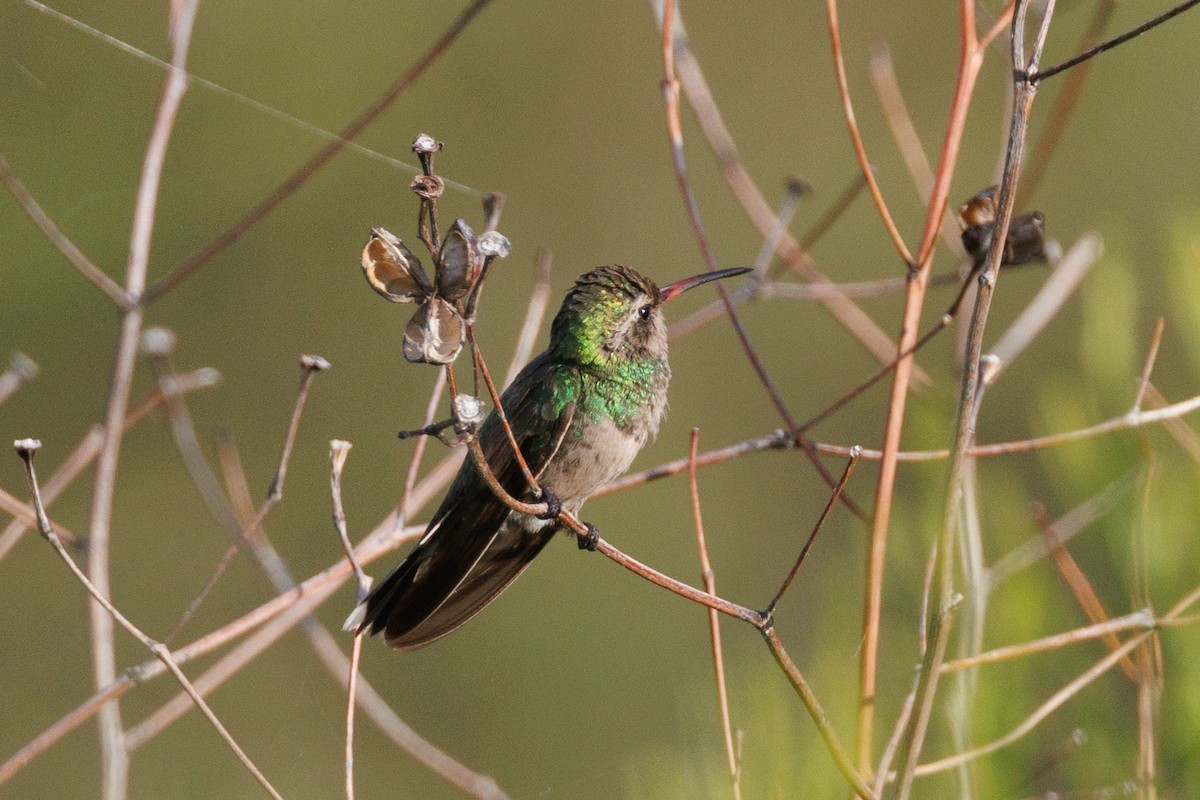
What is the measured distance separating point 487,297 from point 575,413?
3746 mm

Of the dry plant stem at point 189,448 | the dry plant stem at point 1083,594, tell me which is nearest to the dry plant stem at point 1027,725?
the dry plant stem at point 1083,594

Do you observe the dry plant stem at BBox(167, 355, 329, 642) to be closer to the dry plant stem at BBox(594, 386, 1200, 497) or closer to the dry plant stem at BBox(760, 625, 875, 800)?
the dry plant stem at BBox(594, 386, 1200, 497)

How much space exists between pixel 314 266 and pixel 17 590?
193 centimetres

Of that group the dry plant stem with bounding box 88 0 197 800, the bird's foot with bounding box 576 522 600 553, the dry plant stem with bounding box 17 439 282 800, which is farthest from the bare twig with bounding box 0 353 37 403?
the bird's foot with bounding box 576 522 600 553

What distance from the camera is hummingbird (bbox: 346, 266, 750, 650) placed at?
1.92m

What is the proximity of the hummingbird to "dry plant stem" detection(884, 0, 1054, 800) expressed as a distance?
0.88 m

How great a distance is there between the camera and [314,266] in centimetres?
579

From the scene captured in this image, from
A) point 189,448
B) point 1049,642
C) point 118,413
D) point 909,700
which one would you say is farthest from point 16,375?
point 1049,642

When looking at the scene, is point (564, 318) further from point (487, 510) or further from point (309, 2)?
point (309, 2)

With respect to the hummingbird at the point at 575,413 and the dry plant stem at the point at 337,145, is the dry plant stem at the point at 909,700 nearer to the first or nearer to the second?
the hummingbird at the point at 575,413

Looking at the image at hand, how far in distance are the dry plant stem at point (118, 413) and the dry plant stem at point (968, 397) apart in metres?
1.09

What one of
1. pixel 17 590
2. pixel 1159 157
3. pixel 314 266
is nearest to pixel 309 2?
pixel 314 266

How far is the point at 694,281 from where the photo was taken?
1874 mm

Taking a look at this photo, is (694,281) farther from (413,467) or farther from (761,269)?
(413,467)
